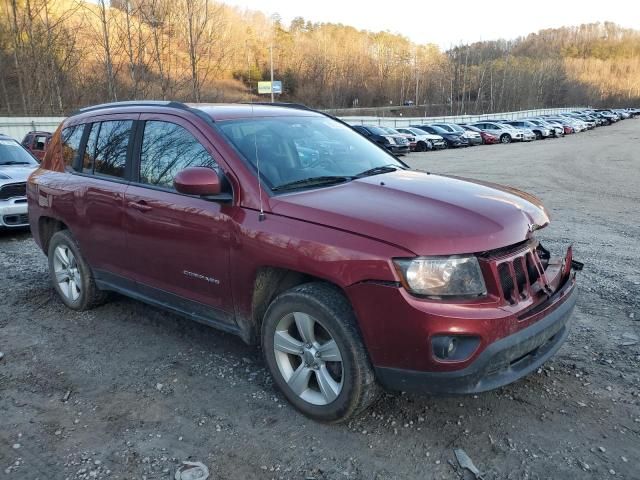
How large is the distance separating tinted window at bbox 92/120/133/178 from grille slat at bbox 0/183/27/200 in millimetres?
4505

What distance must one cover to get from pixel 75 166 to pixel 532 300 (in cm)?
404

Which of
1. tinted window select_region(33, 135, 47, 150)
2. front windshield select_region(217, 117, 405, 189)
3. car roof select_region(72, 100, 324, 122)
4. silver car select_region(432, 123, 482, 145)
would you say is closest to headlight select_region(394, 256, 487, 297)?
→ front windshield select_region(217, 117, 405, 189)

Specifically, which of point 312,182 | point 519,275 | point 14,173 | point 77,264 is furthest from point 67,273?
point 14,173

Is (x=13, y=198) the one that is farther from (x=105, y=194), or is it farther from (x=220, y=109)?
(x=220, y=109)

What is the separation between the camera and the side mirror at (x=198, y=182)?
3.20 metres

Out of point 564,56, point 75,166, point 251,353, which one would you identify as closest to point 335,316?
point 251,353

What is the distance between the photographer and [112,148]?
4.36 metres

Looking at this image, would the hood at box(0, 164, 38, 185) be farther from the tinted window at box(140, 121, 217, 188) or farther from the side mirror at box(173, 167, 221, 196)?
the side mirror at box(173, 167, 221, 196)

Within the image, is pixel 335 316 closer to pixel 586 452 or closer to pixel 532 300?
pixel 532 300

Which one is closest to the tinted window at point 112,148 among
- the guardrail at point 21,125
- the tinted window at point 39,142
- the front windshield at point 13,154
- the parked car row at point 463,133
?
the front windshield at point 13,154

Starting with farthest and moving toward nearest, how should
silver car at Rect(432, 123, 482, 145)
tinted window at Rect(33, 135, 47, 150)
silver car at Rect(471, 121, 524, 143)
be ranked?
silver car at Rect(471, 121, 524, 143) < silver car at Rect(432, 123, 482, 145) < tinted window at Rect(33, 135, 47, 150)

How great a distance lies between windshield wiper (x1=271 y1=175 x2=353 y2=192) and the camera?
3.34 meters

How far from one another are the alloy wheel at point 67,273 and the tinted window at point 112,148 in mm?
998

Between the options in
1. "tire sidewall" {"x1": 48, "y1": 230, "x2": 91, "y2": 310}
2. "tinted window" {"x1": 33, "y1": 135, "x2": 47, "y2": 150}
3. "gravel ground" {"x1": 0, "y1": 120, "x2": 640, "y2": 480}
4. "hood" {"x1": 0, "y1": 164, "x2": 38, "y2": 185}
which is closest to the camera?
"gravel ground" {"x1": 0, "y1": 120, "x2": 640, "y2": 480}
